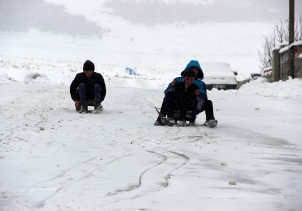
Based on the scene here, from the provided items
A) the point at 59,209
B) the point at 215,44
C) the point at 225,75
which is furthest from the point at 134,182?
the point at 215,44

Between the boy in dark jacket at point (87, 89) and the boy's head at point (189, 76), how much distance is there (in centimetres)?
268

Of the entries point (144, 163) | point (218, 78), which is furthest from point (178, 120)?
point (218, 78)

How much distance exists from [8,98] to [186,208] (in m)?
A: 11.7

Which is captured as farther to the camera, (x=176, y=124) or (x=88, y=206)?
(x=176, y=124)

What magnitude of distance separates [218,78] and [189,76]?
15.7 metres

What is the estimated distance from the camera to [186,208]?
12.2 ft

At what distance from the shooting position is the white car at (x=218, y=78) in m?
24.3

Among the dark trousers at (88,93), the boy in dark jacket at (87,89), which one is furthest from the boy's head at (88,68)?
the dark trousers at (88,93)

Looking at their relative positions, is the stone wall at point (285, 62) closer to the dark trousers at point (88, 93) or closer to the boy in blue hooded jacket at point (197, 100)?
the dark trousers at point (88, 93)

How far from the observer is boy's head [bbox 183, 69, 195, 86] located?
9.03 metres

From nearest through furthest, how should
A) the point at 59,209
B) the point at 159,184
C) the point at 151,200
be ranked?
the point at 59,209 < the point at 151,200 < the point at 159,184

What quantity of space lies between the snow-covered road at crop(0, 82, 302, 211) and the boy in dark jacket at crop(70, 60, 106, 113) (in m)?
1.21

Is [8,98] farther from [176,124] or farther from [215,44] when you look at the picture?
[215,44]

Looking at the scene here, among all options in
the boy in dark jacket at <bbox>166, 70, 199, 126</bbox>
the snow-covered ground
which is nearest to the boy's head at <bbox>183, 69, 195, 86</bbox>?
the boy in dark jacket at <bbox>166, 70, 199, 126</bbox>
